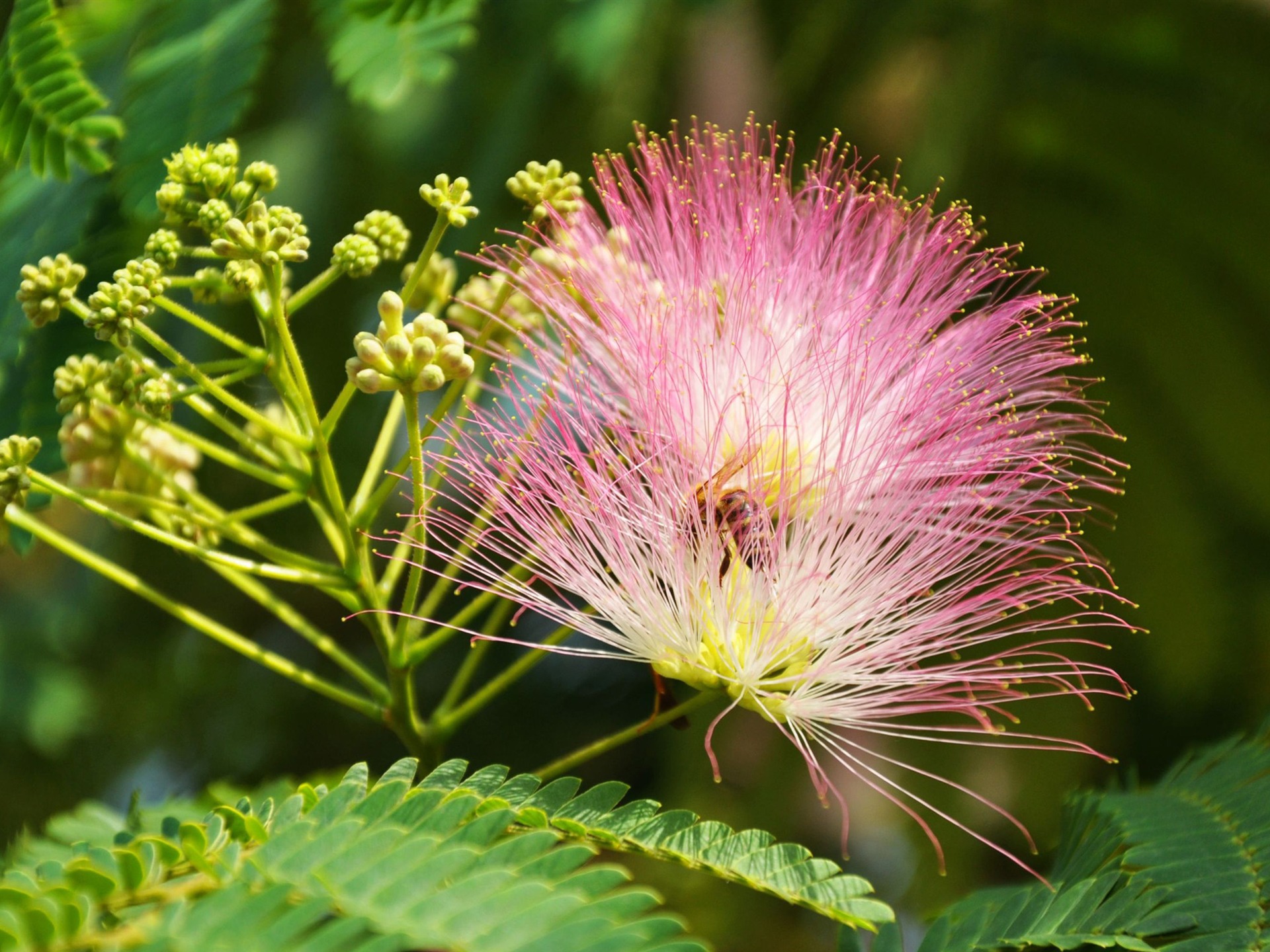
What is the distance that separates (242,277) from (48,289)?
0.33 m

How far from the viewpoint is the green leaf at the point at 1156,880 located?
152 centimetres

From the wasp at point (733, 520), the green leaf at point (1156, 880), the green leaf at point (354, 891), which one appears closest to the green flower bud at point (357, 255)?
the wasp at point (733, 520)

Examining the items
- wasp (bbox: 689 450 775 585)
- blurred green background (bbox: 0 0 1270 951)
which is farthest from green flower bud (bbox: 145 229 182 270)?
blurred green background (bbox: 0 0 1270 951)

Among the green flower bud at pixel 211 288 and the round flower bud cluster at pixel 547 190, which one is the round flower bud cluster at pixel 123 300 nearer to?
the green flower bud at pixel 211 288

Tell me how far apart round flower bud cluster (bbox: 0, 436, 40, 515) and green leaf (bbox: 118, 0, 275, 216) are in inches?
18.7

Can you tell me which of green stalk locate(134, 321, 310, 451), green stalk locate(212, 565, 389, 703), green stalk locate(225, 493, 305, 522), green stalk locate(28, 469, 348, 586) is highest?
Result: green stalk locate(134, 321, 310, 451)

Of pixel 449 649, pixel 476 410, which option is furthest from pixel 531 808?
pixel 449 649

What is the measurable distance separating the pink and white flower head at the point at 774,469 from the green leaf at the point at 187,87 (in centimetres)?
59

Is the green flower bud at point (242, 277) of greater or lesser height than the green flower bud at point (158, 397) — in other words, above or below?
above

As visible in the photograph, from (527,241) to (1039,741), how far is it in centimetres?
273

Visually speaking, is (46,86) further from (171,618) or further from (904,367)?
(171,618)

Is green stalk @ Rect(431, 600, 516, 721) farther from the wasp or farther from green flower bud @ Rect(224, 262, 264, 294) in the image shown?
green flower bud @ Rect(224, 262, 264, 294)

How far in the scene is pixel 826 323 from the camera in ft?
6.64

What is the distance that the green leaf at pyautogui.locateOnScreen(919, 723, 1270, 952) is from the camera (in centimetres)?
152
